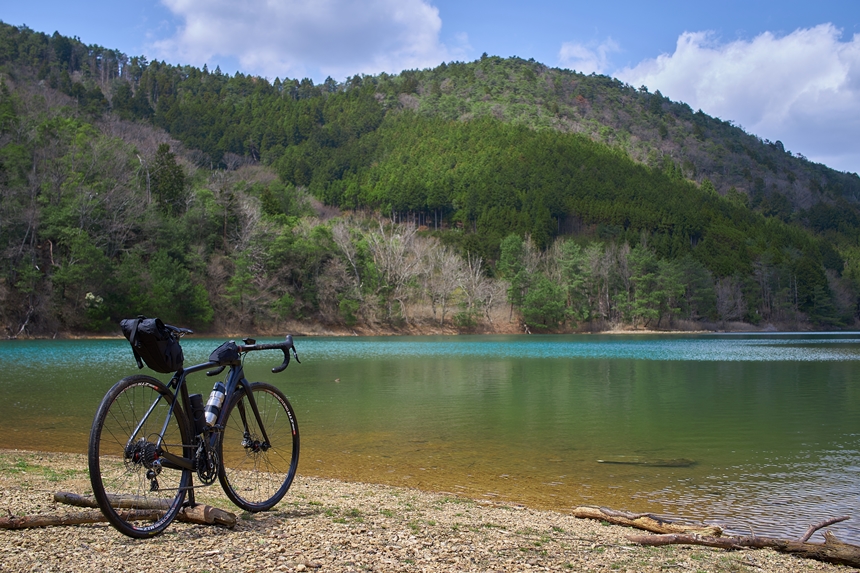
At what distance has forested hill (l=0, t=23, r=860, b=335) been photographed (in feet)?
189

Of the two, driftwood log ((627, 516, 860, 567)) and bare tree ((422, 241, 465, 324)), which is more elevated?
bare tree ((422, 241, 465, 324))

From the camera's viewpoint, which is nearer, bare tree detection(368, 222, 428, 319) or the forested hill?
the forested hill

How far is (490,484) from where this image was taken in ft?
31.8

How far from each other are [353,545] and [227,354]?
190 cm

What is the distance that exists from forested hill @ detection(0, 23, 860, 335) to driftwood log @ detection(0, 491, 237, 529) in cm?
5296

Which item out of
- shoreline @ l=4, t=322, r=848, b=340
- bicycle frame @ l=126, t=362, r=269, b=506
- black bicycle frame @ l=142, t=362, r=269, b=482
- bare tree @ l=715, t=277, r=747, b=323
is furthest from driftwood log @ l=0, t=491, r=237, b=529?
bare tree @ l=715, t=277, r=747, b=323

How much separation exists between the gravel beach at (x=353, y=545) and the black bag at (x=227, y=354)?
1.33 meters

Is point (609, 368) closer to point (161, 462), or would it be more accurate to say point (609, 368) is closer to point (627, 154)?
point (161, 462)

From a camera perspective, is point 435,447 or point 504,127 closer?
point 435,447

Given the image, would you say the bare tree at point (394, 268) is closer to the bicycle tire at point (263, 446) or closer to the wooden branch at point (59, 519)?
the bicycle tire at point (263, 446)

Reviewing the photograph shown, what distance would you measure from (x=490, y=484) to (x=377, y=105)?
170468 mm

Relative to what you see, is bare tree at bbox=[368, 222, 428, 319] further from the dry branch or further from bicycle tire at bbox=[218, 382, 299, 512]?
the dry branch

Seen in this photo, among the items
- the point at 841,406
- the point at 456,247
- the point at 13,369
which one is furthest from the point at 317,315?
the point at 841,406

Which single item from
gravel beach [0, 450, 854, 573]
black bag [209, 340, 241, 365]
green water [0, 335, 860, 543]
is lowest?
green water [0, 335, 860, 543]
